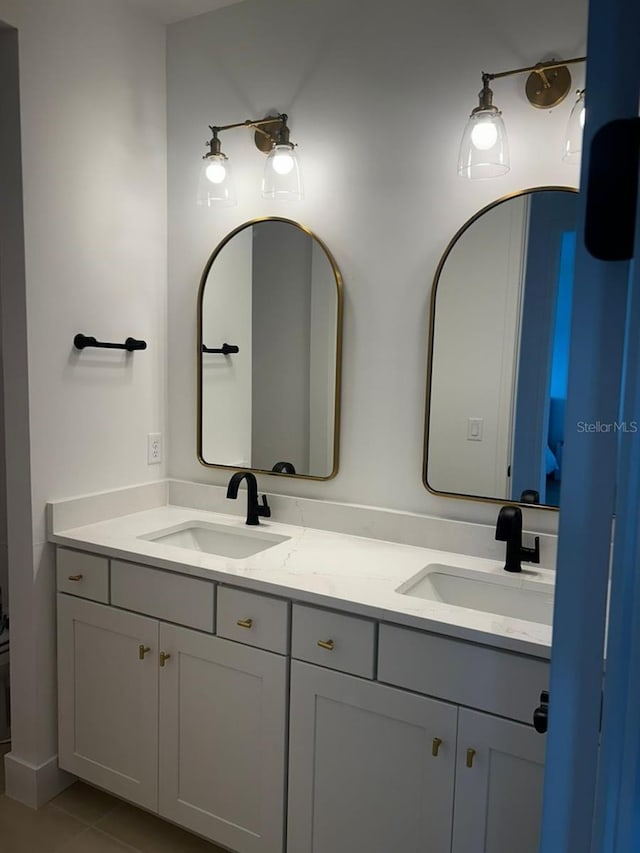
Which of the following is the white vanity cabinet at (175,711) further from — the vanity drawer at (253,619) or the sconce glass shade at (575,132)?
the sconce glass shade at (575,132)

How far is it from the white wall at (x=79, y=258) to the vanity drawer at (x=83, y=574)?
57mm

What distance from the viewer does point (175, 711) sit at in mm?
1901

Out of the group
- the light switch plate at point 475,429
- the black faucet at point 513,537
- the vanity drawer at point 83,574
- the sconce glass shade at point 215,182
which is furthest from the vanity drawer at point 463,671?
the sconce glass shade at point 215,182

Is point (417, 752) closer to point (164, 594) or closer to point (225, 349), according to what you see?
point (164, 594)

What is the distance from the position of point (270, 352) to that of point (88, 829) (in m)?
1.65

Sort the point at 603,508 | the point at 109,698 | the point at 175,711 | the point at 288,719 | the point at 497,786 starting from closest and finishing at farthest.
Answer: the point at 603,508, the point at 497,786, the point at 288,719, the point at 175,711, the point at 109,698

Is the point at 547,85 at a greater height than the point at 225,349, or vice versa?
the point at 547,85

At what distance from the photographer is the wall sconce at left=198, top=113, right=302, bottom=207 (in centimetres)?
213

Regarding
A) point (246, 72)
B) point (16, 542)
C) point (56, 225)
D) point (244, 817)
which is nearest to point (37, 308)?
point (56, 225)

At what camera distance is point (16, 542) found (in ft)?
6.88

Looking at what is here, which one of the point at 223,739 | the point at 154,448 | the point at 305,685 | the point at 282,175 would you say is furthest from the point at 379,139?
the point at 223,739

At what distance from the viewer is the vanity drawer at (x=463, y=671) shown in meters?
1.36

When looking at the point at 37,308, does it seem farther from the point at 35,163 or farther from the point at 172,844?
the point at 172,844

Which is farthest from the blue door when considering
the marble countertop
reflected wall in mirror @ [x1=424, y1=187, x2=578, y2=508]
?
reflected wall in mirror @ [x1=424, y1=187, x2=578, y2=508]
